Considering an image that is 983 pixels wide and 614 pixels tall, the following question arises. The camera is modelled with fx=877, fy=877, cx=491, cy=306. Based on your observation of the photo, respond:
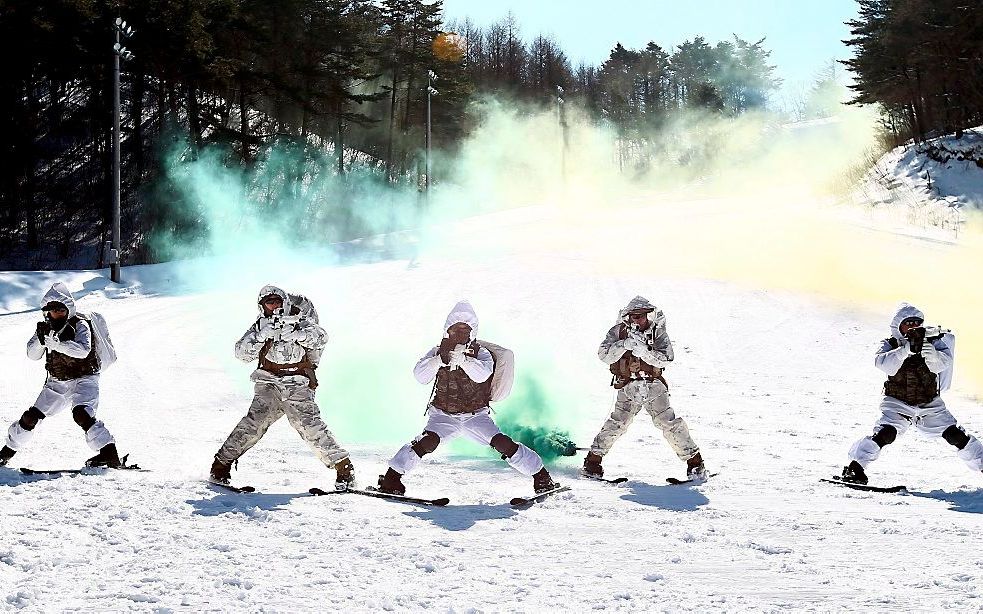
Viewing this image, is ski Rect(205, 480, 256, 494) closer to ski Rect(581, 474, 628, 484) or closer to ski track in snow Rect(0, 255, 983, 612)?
ski track in snow Rect(0, 255, 983, 612)

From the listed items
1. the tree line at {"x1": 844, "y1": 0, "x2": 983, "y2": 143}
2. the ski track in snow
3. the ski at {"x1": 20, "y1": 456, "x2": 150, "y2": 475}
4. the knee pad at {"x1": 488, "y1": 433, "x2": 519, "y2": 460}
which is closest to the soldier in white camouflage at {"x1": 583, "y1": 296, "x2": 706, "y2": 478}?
the ski track in snow

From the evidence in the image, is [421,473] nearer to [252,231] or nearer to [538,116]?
[252,231]

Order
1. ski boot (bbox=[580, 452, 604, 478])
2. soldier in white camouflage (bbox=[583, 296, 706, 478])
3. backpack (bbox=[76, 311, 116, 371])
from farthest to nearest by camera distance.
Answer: ski boot (bbox=[580, 452, 604, 478])
soldier in white camouflage (bbox=[583, 296, 706, 478])
backpack (bbox=[76, 311, 116, 371])

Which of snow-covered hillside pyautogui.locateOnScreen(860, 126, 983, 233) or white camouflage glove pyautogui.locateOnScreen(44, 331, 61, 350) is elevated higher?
snow-covered hillside pyautogui.locateOnScreen(860, 126, 983, 233)

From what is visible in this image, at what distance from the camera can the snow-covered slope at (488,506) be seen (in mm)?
4664

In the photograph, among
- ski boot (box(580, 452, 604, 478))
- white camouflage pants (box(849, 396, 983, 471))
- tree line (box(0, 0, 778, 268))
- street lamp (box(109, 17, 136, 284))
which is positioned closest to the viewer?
white camouflage pants (box(849, 396, 983, 471))

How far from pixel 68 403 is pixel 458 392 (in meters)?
3.34

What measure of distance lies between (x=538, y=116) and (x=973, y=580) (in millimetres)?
64143

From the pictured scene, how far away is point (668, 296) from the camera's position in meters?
19.5

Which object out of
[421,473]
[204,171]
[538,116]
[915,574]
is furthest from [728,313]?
[538,116]

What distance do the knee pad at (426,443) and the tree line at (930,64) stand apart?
35.2 metres

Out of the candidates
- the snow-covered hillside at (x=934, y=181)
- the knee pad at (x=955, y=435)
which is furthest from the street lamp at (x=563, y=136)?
the knee pad at (x=955, y=435)

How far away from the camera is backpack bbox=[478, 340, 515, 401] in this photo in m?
6.90

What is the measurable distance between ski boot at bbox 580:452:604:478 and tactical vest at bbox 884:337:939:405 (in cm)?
259
